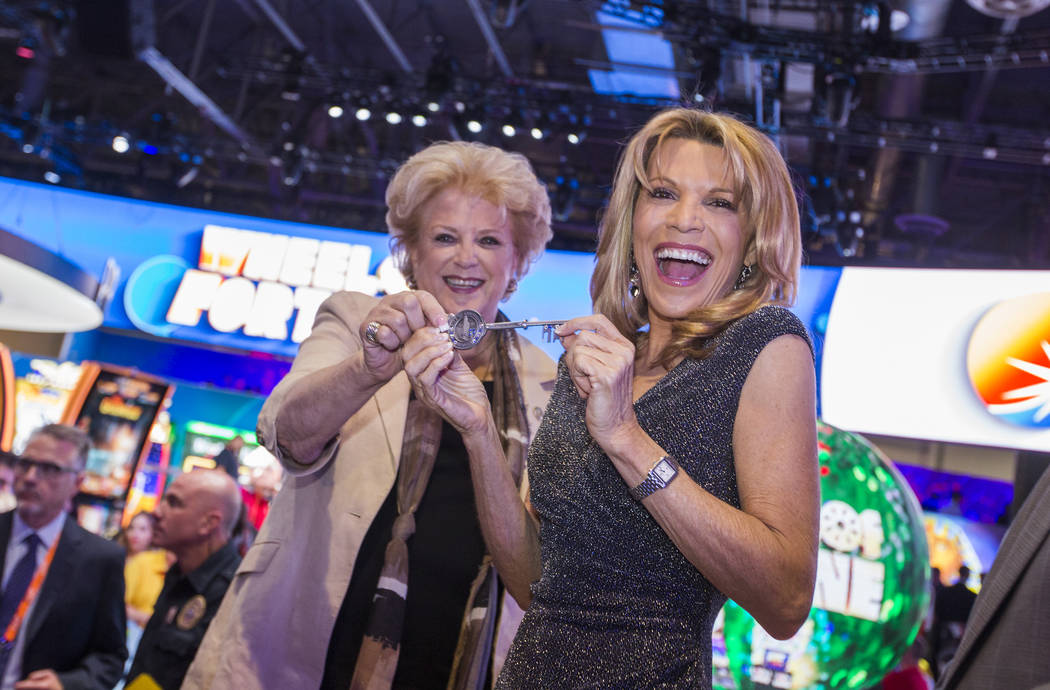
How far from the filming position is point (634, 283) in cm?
172

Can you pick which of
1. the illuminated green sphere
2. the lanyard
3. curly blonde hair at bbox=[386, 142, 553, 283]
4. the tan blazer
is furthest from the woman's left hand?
the lanyard

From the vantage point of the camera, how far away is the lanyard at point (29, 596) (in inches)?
130

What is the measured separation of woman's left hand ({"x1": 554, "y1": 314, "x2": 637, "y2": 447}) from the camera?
4.12 ft

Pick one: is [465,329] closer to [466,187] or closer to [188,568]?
[466,187]

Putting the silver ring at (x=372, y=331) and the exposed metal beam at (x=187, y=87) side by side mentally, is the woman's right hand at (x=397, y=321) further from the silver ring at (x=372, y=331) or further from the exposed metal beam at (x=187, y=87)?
the exposed metal beam at (x=187, y=87)

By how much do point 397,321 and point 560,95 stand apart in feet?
24.4

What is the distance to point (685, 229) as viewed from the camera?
149 cm

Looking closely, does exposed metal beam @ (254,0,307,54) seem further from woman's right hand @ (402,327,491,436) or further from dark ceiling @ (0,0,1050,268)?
woman's right hand @ (402,327,491,436)

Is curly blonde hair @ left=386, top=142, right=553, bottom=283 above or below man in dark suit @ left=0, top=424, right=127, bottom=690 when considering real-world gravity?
above

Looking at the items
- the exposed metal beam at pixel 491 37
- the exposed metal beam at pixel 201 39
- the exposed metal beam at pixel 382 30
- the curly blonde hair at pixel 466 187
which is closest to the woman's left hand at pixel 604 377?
the curly blonde hair at pixel 466 187

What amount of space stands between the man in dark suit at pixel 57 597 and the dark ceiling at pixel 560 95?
4.05 metres

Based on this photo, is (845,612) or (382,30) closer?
(845,612)

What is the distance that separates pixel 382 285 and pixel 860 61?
4.25 metres

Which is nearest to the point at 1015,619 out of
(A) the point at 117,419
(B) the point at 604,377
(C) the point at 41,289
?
(B) the point at 604,377
